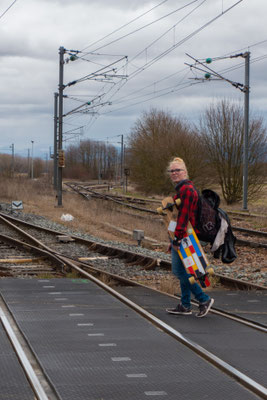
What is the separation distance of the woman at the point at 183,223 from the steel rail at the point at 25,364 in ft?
6.61

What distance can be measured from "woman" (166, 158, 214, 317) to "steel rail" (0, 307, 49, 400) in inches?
79.3

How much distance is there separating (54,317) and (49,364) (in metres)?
1.90

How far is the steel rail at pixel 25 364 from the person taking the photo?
14.2 ft

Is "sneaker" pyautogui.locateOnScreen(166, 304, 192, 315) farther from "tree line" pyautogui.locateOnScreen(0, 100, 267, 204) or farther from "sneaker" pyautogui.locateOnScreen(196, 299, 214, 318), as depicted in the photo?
"tree line" pyautogui.locateOnScreen(0, 100, 267, 204)

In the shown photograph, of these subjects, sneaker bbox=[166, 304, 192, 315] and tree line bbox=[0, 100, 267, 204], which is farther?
tree line bbox=[0, 100, 267, 204]

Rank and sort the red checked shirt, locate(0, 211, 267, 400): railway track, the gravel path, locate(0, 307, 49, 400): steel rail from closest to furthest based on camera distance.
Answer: locate(0, 307, 49, 400): steel rail → locate(0, 211, 267, 400): railway track → the red checked shirt → the gravel path

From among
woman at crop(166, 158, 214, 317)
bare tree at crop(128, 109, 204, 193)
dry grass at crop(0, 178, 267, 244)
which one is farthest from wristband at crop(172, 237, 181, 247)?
bare tree at crop(128, 109, 204, 193)

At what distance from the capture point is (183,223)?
681 centimetres

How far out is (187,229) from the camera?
273 inches

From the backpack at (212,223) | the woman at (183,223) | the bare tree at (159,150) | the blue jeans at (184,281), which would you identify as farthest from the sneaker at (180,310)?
the bare tree at (159,150)

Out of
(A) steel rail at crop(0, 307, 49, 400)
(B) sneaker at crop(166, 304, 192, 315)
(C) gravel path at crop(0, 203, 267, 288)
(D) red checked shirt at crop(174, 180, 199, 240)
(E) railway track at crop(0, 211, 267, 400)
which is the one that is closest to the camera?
(A) steel rail at crop(0, 307, 49, 400)

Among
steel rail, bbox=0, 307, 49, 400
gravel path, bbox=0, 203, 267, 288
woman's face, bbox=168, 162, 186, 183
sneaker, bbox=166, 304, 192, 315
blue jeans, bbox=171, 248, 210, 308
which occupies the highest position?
woman's face, bbox=168, 162, 186, 183

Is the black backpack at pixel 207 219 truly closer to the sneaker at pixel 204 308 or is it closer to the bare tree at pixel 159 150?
the sneaker at pixel 204 308

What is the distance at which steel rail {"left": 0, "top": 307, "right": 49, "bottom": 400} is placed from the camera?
4336 millimetres
